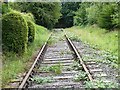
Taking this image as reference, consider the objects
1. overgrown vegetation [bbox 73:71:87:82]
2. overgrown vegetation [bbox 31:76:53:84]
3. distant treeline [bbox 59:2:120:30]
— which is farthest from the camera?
distant treeline [bbox 59:2:120:30]

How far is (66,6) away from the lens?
6931cm

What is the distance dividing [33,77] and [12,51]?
3658 mm

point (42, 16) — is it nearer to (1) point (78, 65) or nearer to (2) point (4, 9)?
(2) point (4, 9)

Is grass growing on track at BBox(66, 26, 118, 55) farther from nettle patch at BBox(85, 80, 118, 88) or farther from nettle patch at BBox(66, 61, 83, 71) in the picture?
nettle patch at BBox(85, 80, 118, 88)

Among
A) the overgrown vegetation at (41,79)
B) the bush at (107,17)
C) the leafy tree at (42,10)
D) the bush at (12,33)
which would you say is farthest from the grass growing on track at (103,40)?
the leafy tree at (42,10)

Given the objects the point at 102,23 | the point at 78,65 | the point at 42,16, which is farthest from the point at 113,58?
the point at 42,16

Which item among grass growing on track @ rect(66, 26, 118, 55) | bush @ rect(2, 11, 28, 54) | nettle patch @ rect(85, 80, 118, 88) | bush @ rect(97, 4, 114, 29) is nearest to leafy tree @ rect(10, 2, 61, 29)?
bush @ rect(97, 4, 114, 29)

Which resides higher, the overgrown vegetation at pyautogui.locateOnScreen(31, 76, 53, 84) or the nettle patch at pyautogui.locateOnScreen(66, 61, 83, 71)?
the overgrown vegetation at pyautogui.locateOnScreen(31, 76, 53, 84)

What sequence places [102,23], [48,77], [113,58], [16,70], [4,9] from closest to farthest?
1. [48,77]
2. [16,70]
3. [113,58]
4. [4,9]
5. [102,23]

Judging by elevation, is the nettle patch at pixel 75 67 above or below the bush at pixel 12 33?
below

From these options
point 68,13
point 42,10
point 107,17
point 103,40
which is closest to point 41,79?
point 103,40

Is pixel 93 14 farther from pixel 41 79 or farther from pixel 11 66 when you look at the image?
pixel 41 79

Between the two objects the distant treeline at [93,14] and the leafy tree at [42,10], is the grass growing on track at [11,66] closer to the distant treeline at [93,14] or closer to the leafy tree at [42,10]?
the distant treeline at [93,14]

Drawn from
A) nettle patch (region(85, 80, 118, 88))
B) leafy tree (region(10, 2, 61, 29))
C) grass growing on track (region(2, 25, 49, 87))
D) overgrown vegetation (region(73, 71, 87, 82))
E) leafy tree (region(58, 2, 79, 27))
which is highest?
nettle patch (region(85, 80, 118, 88))
